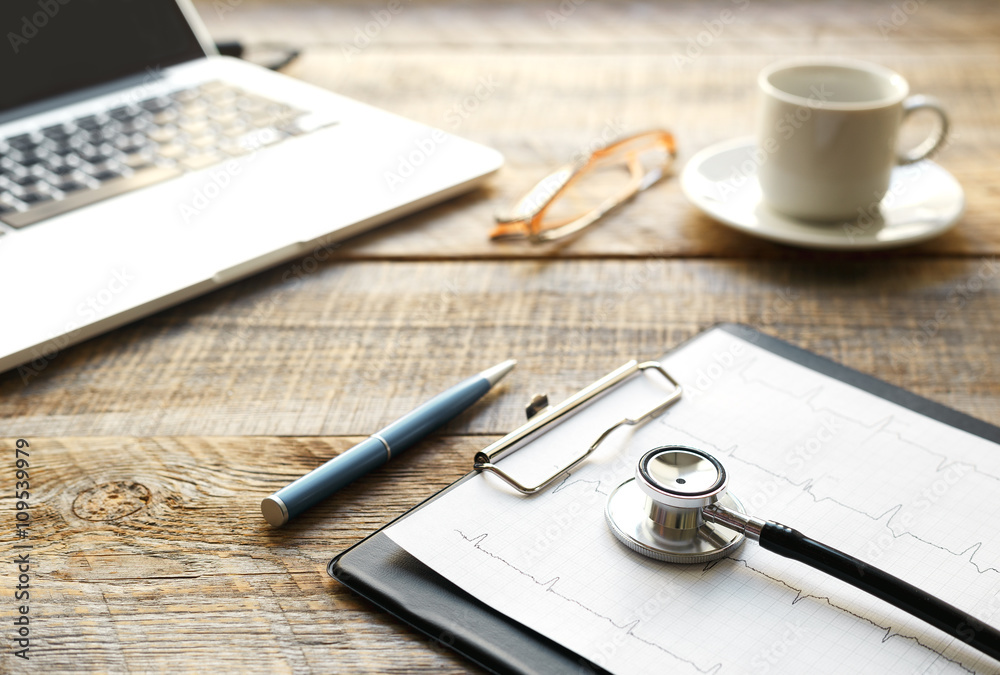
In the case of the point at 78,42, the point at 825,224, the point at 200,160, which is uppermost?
the point at 78,42

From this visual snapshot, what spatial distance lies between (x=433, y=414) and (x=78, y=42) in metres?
0.74

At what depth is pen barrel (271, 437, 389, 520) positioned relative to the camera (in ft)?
1.83

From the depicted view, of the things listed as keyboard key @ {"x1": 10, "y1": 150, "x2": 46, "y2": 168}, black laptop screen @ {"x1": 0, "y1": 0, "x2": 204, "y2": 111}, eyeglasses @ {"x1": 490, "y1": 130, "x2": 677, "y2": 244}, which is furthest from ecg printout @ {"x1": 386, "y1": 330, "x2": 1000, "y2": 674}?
black laptop screen @ {"x1": 0, "y1": 0, "x2": 204, "y2": 111}

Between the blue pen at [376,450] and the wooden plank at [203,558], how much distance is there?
0.04ft

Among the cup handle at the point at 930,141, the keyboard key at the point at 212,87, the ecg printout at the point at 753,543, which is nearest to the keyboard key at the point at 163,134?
the keyboard key at the point at 212,87

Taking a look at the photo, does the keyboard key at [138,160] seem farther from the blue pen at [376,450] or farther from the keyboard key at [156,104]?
the blue pen at [376,450]

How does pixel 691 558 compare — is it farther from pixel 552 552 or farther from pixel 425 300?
pixel 425 300

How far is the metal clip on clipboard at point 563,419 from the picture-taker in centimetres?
56

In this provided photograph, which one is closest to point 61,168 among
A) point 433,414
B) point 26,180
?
point 26,180

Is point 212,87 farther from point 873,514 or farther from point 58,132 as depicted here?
point 873,514

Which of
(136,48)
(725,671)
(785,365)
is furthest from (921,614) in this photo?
(136,48)

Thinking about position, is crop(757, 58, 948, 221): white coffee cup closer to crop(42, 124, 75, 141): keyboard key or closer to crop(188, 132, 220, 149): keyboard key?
Answer: crop(188, 132, 220, 149): keyboard key

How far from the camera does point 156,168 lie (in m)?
0.93

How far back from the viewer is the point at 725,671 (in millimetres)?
437
